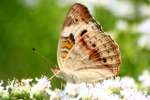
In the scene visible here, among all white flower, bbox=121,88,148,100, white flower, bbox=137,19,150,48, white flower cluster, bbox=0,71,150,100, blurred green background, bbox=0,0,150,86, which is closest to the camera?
white flower cluster, bbox=0,71,150,100

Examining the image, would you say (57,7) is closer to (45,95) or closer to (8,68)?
(8,68)

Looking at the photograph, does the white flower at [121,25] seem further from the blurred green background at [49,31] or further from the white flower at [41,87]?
the white flower at [41,87]

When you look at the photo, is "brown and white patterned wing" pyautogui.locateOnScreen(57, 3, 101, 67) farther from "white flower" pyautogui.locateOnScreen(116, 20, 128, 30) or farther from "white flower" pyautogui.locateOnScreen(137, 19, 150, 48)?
"white flower" pyautogui.locateOnScreen(116, 20, 128, 30)

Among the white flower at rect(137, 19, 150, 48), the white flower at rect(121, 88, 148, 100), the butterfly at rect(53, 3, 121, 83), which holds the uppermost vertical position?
the white flower at rect(137, 19, 150, 48)

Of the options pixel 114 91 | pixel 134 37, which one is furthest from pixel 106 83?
pixel 134 37

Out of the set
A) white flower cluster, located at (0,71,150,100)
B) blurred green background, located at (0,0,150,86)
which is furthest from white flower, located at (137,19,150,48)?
white flower cluster, located at (0,71,150,100)

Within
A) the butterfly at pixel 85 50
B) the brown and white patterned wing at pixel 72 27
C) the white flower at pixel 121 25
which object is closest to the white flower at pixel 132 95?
the butterfly at pixel 85 50

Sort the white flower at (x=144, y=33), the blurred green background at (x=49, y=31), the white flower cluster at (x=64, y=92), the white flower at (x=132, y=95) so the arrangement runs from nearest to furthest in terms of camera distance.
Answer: the white flower cluster at (x=64, y=92) → the white flower at (x=132, y=95) → the white flower at (x=144, y=33) → the blurred green background at (x=49, y=31)
